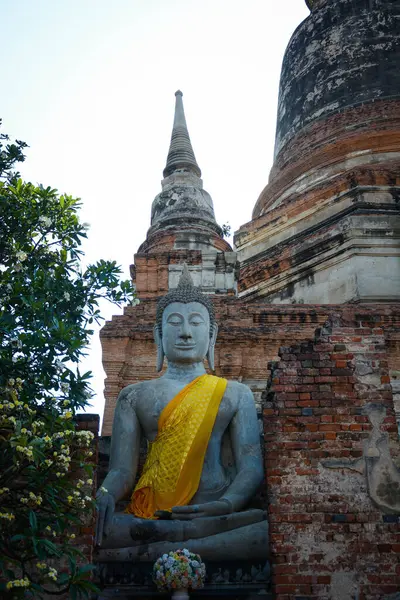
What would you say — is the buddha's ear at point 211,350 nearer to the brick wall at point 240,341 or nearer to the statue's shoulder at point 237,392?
the statue's shoulder at point 237,392

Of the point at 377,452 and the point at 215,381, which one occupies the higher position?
the point at 215,381

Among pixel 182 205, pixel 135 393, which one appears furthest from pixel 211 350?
pixel 182 205

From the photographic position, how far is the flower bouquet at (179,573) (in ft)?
18.2

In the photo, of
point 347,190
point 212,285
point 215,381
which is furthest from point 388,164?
point 215,381

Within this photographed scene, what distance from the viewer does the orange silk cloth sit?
6.51 metres

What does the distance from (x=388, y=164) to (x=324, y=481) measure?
10.4 metres

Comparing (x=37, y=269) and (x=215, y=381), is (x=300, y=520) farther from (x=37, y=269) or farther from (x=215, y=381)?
(x=37, y=269)

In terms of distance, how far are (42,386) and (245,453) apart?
6.02 ft

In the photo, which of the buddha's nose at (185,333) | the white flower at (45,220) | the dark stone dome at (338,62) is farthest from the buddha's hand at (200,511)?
the dark stone dome at (338,62)

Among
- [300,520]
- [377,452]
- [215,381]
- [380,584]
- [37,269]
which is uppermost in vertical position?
[37,269]

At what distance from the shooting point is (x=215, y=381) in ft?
23.4

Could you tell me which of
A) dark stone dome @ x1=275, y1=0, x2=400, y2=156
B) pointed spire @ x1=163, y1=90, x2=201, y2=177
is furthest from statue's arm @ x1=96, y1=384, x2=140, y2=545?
dark stone dome @ x1=275, y1=0, x2=400, y2=156

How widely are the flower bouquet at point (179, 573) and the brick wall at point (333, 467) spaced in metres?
0.55

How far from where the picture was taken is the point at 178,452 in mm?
6641
